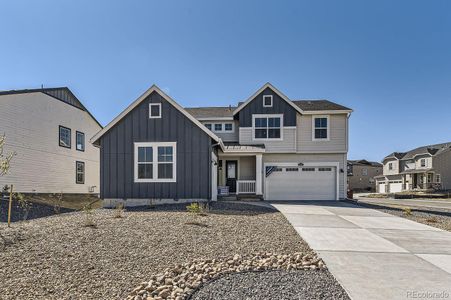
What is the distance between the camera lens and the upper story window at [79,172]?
23875 millimetres

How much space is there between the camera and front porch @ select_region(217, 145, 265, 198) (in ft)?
60.3

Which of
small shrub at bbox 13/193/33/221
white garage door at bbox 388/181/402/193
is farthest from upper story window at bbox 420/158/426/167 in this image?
small shrub at bbox 13/193/33/221

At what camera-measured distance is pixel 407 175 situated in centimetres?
4547

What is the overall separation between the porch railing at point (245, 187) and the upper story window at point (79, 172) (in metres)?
13.4

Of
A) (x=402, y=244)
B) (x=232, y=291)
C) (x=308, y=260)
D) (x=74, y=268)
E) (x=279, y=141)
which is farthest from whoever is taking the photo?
(x=279, y=141)

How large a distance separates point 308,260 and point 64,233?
5945mm

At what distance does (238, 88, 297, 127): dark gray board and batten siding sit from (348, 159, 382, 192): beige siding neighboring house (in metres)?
41.6

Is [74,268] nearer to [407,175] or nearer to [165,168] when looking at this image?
[165,168]

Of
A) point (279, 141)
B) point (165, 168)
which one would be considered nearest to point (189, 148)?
point (165, 168)

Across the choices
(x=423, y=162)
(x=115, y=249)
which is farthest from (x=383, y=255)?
(x=423, y=162)

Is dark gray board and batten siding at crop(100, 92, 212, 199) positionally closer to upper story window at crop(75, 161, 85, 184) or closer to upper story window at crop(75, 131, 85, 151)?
upper story window at crop(75, 161, 85, 184)

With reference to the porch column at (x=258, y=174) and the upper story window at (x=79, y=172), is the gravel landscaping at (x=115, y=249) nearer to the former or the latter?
the porch column at (x=258, y=174)

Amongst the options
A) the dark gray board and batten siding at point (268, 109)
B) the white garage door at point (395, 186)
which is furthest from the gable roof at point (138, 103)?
the white garage door at point (395, 186)

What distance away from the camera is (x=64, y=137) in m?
22.6
